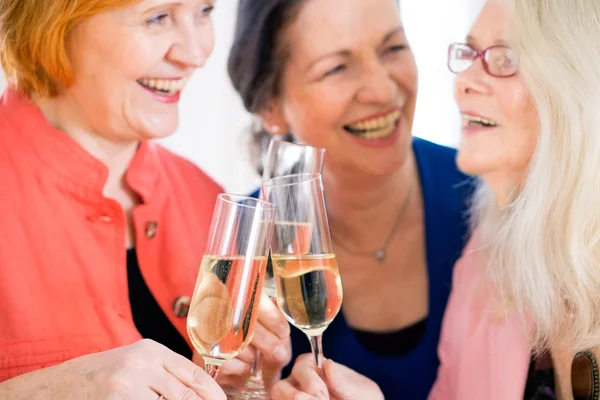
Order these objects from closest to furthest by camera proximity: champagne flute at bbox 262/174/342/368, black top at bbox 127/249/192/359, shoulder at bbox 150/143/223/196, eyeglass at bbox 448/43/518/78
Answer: champagne flute at bbox 262/174/342/368 < eyeglass at bbox 448/43/518/78 < black top at bbox 127/249/192/359 < shoulder at bbox 150/143/223/196

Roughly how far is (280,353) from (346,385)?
15 centimetres

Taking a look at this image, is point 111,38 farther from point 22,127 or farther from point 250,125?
→ point 250,125

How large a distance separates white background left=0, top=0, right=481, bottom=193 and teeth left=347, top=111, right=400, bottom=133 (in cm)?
7

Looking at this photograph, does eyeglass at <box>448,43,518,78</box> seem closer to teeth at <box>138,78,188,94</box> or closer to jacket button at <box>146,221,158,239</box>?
teeth at <box>138,78,188,94</box>

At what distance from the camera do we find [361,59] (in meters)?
1.50

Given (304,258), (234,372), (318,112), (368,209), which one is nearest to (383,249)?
(368,209)

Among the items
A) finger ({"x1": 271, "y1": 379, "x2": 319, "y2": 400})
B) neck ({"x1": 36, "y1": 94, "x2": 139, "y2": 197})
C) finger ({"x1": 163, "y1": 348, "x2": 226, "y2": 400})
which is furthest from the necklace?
finger ({"x1": 163, "y1": 348, "x2": 226, "y2": 400})

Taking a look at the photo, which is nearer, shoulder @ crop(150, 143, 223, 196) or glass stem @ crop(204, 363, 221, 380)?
glass stem @ crop(204, 363, 221, 380)

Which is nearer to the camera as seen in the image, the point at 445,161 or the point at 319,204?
Answer: the point at 319,204

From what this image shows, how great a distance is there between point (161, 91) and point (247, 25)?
0.25 metres

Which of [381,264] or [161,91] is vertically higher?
[161,91]

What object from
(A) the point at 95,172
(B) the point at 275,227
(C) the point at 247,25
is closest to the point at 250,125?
(C) the point at 247,25

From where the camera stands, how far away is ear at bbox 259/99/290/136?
156 cm

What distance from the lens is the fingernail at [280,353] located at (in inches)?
53.3
